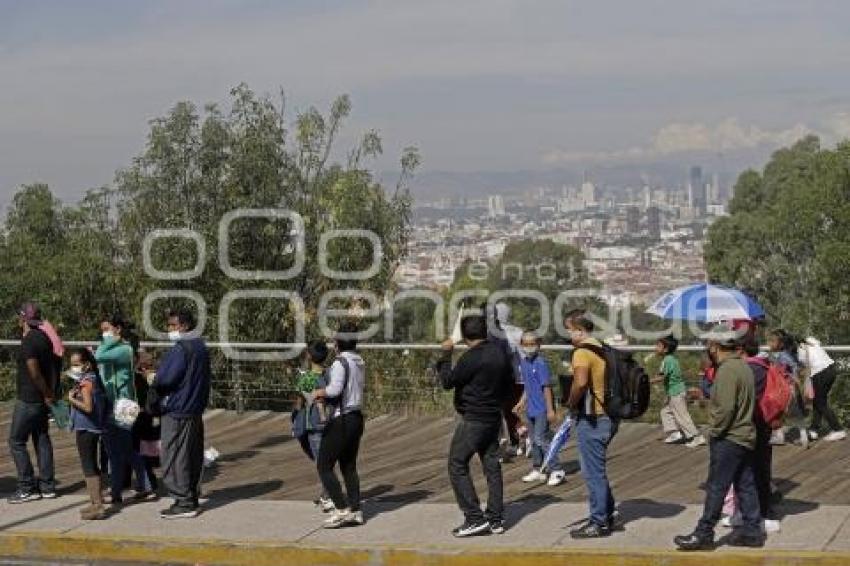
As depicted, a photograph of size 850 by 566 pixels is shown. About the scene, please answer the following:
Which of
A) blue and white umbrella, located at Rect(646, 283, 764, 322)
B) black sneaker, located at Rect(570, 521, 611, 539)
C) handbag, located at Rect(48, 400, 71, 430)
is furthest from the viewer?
blue and white umbrella, located at Rect(646, 283, 764, 322)

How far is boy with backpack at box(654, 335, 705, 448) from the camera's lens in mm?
14586

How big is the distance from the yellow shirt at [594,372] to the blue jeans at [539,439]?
2.88m

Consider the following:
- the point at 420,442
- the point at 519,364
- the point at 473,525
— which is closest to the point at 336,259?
the point at 420,442

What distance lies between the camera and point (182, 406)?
1112 centimetres

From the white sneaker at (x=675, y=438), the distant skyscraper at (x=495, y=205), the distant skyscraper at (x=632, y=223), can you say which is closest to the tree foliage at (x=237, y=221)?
the white sneaker at (x=675, y=438)

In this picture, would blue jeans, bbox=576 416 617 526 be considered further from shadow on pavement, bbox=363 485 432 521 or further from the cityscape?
the cityscape

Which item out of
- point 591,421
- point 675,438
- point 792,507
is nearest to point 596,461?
point 591,421

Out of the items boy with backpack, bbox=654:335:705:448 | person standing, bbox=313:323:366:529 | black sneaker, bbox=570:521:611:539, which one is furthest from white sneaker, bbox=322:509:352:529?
boy with backpack, bbox=654:335:705:448

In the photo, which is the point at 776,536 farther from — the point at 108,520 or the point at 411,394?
the point at 411,394

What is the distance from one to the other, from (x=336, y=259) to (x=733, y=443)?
26.3 metres

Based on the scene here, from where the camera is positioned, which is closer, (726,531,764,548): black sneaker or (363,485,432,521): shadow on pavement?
(726,531,764,548): black sneaker

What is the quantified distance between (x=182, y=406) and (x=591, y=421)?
129 inches

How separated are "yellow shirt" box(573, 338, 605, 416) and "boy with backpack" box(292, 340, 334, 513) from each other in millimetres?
2024

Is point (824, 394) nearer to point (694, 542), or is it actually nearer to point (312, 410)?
point (694, 542)
